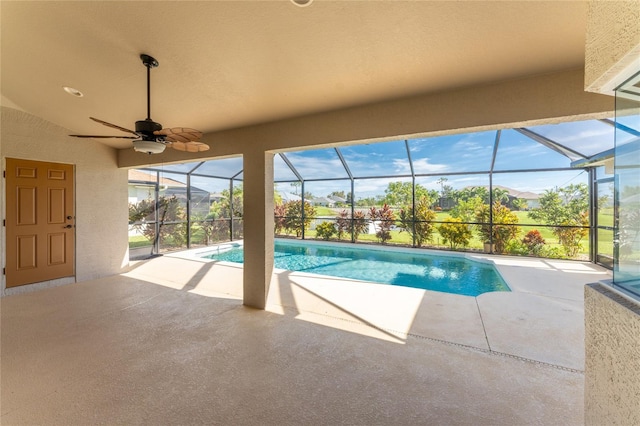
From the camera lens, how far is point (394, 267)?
6930mm

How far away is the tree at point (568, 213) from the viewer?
6.58m

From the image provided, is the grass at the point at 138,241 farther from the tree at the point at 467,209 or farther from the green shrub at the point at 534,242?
the green shrub at the point at 534,242

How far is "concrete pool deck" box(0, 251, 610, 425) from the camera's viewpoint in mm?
1856

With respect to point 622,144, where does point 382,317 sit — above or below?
below

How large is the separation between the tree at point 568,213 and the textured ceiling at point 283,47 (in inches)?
249

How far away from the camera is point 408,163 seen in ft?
25.9

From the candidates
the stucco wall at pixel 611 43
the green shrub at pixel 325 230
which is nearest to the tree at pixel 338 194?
the green shrub at pixel 325 230

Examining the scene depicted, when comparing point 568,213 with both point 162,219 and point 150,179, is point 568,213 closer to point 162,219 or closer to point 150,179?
point 162,219

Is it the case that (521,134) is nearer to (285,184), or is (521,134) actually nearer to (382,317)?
(382,317)

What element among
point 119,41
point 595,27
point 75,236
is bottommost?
point 75,236

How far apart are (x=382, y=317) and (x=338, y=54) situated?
2.93 meters

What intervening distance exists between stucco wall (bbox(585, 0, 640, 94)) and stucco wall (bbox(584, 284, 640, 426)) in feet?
3.32

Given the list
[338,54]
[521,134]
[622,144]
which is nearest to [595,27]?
[622,144]

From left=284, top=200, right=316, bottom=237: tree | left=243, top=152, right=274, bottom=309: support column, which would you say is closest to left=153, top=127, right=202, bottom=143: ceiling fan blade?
left=243, top=152, right=274, bottom=309: support column
